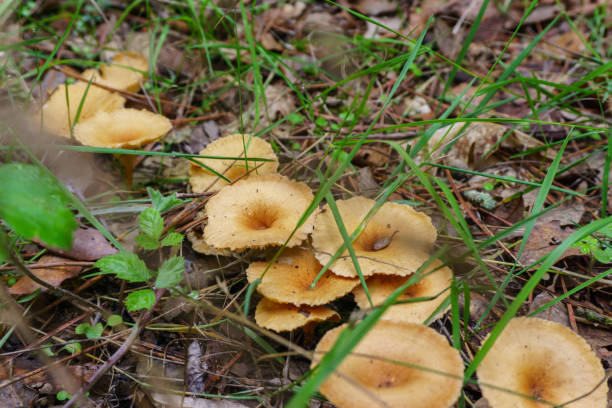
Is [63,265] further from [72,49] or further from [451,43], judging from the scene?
[451,43]

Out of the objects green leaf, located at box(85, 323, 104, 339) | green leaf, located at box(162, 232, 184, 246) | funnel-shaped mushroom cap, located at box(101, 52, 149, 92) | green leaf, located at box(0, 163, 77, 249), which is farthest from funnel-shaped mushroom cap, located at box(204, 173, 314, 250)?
funnel-shaped mushroom cap, located at box(101, 52, 149, 92)

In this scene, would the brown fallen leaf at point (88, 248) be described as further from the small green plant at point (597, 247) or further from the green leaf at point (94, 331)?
the small green plant at point (597, 247)

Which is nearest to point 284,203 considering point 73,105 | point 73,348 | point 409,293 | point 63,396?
point 409,293


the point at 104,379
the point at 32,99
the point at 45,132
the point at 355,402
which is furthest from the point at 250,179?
the point at 32,99

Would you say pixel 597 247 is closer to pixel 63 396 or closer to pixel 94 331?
pixel 94 331

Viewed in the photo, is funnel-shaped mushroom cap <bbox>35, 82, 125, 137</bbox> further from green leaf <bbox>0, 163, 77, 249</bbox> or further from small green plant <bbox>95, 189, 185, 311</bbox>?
green leaf <bbox>0, 163, 77, 249</bbox>
